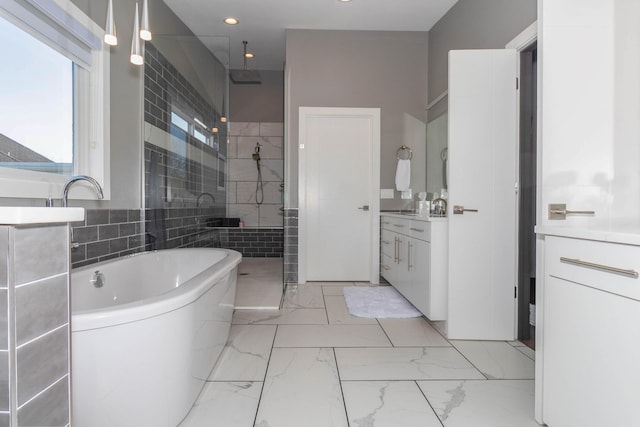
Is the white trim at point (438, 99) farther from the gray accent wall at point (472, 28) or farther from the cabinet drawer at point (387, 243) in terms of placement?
the cabinet drawer at point (387, 243)

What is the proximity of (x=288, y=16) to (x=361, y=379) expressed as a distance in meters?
3.48

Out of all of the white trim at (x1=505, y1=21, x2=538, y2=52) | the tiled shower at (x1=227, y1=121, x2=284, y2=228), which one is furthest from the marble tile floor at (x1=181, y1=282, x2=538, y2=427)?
the tiled shower at (x1=227, y1=121, x2=284, y2=228)

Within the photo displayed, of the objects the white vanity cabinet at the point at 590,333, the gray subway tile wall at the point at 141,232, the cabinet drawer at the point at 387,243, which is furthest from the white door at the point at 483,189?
the gray subway tile wall at the point at 141,232

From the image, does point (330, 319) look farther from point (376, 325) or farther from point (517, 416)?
point (517, 416)

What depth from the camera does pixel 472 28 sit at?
119 inches

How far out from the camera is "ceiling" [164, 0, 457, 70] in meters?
3.39

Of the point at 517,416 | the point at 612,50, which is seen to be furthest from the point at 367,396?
the point at 612,50

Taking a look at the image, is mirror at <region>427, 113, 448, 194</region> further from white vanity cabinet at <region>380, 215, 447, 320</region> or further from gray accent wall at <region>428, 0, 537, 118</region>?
white vanity cabinet at <region>380, 215, 447, 320</region>

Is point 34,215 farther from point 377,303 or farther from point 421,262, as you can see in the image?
point 377,303

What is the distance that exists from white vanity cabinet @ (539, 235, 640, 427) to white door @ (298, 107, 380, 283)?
8.76ft

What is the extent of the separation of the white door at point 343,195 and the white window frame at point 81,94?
2093mm

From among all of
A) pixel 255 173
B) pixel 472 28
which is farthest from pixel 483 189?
pixel 255 173

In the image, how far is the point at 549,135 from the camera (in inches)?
56.9

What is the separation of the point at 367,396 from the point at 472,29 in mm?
3011
